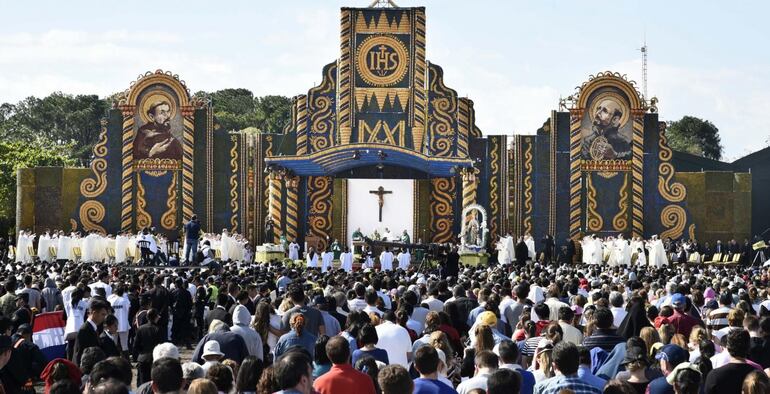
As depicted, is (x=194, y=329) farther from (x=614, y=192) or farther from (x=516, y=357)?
(x=614, y=192)

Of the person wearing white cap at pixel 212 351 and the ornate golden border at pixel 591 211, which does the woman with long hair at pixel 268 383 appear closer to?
the person wearing white cap at pixel 212 351

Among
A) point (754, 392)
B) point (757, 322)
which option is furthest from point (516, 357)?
point (757, 322)

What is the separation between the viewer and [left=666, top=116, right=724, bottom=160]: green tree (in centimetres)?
9912

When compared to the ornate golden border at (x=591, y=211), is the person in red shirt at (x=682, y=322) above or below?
below

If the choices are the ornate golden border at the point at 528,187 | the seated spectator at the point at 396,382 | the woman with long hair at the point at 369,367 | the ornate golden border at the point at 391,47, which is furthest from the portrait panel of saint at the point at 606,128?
the seated spectator at the point at 396,382

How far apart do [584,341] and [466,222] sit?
112 feet

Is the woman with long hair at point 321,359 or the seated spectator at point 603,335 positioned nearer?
the woman with long hair at point 321,359

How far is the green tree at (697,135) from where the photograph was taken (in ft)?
325

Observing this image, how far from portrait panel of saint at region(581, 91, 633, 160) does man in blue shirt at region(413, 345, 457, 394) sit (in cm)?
3931

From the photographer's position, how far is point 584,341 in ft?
44.0

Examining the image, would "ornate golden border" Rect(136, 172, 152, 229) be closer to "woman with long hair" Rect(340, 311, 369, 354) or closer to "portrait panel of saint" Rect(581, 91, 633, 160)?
"portrait panel of saint" Rect(581, 91, 633, 160)

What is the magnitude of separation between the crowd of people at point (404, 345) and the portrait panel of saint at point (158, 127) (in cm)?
2713

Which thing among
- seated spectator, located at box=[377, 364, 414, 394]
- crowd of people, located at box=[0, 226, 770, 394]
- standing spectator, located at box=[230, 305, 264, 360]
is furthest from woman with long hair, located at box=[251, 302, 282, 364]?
seated spectator, located at box=[377, 364, 414, 394]

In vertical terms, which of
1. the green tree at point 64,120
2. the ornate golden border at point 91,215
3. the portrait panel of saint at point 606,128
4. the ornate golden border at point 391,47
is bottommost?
the ornate golden border at point 91,215
